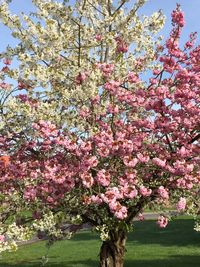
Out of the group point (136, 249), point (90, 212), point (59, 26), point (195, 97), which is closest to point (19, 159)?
point (90, 212)

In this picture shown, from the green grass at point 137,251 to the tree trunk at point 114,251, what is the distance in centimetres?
761

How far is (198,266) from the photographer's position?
21.5 metres

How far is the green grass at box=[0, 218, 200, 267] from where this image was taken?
77.2ft

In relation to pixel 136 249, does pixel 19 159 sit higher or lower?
higher

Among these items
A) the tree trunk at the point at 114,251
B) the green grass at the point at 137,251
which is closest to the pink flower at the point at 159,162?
the tree trunk at the point at 114,251

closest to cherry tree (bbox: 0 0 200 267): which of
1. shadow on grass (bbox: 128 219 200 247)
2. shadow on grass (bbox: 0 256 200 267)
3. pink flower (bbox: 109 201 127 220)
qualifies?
pink flower (bbox: 109 201 127 220)

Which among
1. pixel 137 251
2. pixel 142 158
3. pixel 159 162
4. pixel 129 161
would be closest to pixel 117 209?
pixel 129 161

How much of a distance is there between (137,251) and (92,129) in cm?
1769

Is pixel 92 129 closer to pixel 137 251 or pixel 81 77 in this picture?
pixel 81 77

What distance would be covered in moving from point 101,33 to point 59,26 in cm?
159

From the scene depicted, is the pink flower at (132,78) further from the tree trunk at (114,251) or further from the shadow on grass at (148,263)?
the shadow on grass at (148,263)

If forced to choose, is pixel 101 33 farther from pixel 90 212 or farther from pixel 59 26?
pixel 90 212

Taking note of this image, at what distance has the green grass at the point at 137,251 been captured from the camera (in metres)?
23.5

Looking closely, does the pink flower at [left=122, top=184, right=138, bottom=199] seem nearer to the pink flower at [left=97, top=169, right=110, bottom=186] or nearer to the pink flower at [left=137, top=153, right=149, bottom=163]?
the pink flower at [left=97, top=169, right=110, bottom=186]
